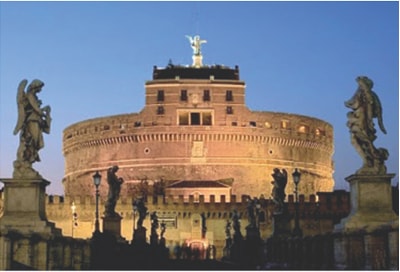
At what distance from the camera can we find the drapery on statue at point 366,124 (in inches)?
594

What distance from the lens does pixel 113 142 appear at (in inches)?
3484

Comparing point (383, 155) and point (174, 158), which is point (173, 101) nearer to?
point (174, 158)

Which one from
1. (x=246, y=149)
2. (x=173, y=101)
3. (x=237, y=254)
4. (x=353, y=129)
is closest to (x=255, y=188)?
(x=246, y=149)

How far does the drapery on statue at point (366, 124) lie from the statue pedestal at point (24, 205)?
5.77 meters

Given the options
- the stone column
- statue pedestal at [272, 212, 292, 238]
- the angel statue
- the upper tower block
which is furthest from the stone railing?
the upper tower block

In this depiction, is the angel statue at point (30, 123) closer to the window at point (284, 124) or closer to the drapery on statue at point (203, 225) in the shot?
the drapery on statue at point (203, 225)

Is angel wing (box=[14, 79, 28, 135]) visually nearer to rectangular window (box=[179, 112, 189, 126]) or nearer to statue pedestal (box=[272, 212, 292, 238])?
statue pedestal (box=[272, 212, 292, 238])

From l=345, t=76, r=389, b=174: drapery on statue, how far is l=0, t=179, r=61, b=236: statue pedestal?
18.9ft

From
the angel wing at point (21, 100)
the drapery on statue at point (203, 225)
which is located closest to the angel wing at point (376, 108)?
the angel wing at point (21, 100)

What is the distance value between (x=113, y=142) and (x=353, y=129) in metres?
74.0

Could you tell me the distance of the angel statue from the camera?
622 inches

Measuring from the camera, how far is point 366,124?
15477 millimetres

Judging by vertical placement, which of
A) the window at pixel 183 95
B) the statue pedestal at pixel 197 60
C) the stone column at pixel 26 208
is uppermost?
the statue pedestal at pixel 197 60

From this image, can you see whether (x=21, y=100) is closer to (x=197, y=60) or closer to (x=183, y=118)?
(x=183, y=118)
